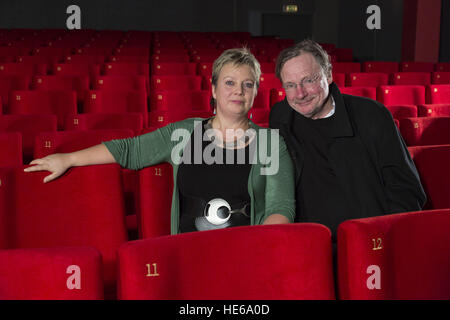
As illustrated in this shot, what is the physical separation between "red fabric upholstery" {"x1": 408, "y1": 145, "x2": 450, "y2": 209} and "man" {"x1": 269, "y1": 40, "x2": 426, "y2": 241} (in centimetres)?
14

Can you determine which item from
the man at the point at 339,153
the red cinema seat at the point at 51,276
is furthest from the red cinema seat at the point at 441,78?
the red cinema seat at the point at 51,276

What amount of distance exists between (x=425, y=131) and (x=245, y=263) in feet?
4.83

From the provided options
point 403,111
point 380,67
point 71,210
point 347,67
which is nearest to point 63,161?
point 71,210

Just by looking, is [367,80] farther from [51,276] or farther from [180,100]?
[51,276]

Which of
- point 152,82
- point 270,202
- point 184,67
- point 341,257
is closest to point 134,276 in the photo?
point 341,257

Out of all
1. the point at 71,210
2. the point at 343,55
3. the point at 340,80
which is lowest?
the point at 71,210

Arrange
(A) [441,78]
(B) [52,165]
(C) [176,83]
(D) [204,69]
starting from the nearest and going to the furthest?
(B) [52,165]
(C) [176,83]
(A) [441,78]
(D) [204,69]

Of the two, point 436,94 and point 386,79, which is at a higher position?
point 386,79

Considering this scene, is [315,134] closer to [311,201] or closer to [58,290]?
[311,201]

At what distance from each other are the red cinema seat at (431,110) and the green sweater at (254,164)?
1414 millimetres

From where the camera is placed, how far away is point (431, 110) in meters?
2.47

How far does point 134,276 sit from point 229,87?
76 cm

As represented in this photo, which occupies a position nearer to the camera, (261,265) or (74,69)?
(261,265)

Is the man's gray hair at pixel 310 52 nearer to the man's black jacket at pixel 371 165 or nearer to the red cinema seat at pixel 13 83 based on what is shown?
the man's black jacket at pixel 371 165
